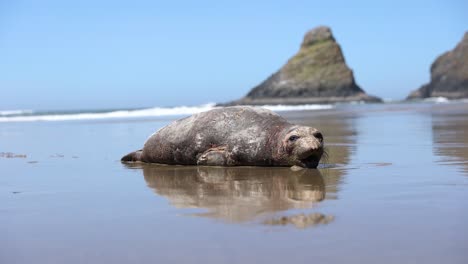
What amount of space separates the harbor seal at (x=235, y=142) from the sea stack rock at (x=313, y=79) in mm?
79180

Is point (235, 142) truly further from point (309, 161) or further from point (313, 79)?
point (313, 79)

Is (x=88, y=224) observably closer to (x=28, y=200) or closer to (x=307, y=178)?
(x=28, y=200)

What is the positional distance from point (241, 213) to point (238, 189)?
136cm

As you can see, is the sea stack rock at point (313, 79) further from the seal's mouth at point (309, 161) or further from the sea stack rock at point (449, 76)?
the seal's mouth at point (309, 161)

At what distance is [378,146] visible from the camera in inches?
404

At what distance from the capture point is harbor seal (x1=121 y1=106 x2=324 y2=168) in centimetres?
749

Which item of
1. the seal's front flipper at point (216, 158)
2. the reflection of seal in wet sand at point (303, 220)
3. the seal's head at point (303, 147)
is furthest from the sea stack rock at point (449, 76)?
the reflection of seal in wet sand at point (303, 220)

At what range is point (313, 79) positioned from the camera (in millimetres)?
95500

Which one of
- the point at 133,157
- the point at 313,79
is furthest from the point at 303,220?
the point at 313,79

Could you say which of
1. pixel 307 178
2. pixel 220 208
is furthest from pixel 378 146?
pixel 220 208

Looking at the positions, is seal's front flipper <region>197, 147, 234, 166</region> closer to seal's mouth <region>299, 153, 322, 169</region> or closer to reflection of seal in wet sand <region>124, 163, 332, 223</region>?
reflection of seal in wet sand <region>124, 163, 332, 223</region>

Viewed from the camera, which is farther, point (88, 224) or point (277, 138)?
point (277, 138)

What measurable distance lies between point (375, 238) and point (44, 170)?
5727 mm

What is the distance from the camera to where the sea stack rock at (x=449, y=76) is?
97.8m
